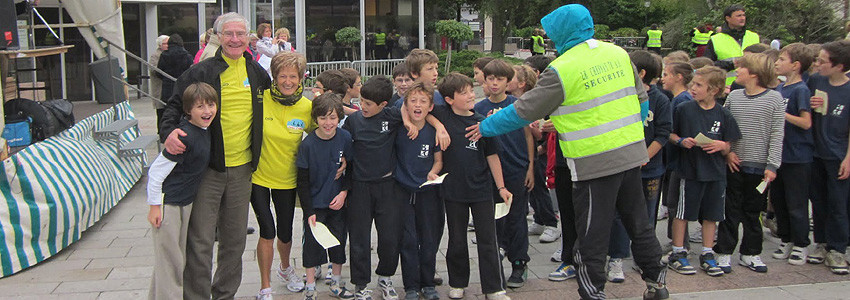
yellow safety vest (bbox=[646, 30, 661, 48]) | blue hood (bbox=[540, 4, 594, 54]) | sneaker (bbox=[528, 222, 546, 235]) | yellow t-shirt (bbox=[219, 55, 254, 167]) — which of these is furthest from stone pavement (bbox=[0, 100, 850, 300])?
yellow safety vest (bbox=[646, 30, 661, 48])

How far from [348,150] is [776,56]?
147 inches

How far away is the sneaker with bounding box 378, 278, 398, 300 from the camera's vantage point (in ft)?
17.1

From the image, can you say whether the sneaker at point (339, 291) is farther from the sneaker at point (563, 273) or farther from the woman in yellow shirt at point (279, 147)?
the sneaker at point (563, 273)

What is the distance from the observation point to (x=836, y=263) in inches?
232

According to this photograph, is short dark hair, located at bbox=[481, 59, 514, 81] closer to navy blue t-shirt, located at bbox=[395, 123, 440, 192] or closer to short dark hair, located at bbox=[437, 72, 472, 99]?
short dark hair, located at bbox=[437, 72, 472, 99]

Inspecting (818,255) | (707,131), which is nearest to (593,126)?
(707,131)

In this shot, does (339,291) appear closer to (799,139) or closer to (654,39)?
(799,139)

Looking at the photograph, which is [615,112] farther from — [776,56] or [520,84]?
[776,56]

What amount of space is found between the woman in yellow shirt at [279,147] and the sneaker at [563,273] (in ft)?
6.51

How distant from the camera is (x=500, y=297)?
507cm

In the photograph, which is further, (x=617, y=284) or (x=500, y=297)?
(x=617, y=284)

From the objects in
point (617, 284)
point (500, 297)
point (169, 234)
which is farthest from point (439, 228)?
point (169, 234)

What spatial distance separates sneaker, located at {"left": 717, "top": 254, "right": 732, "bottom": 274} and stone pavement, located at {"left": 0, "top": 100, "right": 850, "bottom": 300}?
6 cm

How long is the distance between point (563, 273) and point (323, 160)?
202 cm
